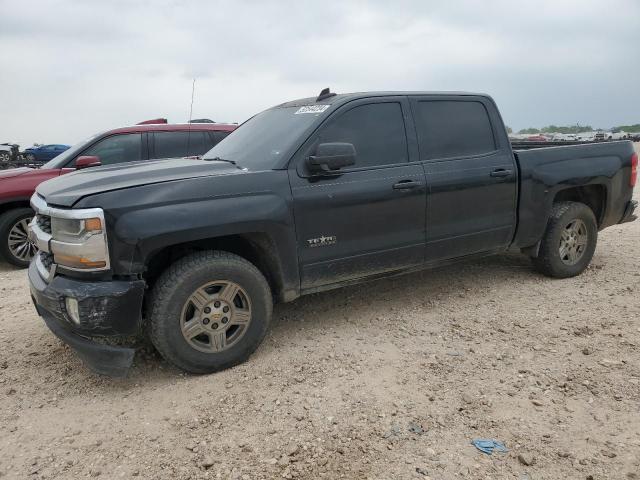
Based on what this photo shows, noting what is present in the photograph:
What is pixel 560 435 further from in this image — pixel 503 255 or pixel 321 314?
pixel 503 255

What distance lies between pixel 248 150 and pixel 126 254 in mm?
1451

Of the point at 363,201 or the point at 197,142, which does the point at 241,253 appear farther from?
the point at 197,142

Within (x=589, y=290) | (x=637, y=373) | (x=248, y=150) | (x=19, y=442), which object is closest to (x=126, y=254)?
(x=19, y=442)

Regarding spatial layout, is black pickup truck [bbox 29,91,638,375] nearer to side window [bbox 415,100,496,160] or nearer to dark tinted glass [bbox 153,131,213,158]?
side window [bbox 415,100,496,160]

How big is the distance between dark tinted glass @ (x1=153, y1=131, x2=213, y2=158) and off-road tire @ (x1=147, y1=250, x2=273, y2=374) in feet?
13.1

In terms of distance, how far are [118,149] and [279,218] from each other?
13.5 ft

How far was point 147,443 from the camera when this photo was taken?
8.91ft

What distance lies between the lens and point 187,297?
10.5 feet

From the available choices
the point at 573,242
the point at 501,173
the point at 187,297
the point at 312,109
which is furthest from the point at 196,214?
the point at 573,242

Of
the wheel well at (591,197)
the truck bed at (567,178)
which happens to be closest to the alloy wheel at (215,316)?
the truck bed at (567,178)

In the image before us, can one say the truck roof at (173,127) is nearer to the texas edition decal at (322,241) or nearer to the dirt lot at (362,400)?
the dirt lot at (362,400)

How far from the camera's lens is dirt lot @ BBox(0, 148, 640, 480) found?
8.30 feet

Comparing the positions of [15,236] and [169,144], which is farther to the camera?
[169,144]

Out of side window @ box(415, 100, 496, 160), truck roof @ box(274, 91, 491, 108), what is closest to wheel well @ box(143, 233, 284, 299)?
truck roof @ box(274, 91, 491, 108)
